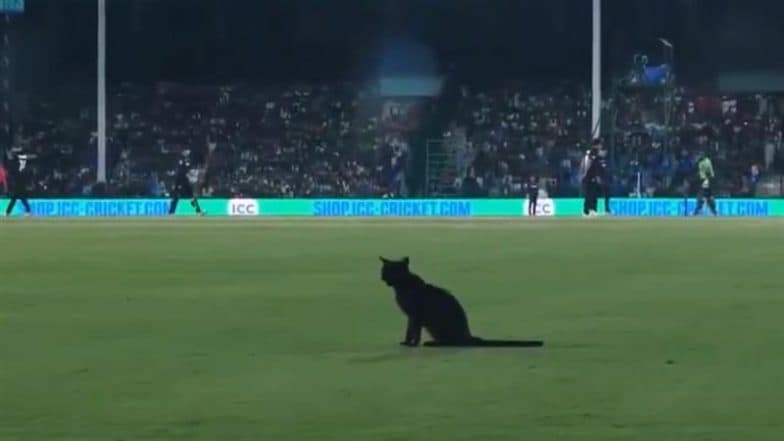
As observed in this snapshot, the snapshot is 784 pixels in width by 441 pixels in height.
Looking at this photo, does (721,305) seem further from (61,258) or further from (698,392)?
(61,258)

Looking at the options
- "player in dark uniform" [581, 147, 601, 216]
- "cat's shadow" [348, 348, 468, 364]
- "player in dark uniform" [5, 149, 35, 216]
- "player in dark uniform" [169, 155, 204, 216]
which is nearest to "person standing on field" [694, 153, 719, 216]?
"player in dark uniform" [581, 147, 601, 216]

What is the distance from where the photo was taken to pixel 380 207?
53.5 meters

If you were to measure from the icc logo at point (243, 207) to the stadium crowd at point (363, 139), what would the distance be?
129 inches

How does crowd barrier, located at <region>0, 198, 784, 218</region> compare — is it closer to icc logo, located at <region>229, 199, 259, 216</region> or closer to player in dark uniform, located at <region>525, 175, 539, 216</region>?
icc logo, located at <region>229, 199, 259, 216</region>

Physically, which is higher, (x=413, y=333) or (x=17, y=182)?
(x=17, y=182)

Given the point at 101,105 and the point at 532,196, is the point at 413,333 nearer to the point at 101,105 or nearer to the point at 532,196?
the point at 532,196

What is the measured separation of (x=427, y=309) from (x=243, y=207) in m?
41.8

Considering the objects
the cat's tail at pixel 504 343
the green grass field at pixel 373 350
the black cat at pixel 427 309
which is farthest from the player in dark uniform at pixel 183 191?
the black cat at pixel 427 309

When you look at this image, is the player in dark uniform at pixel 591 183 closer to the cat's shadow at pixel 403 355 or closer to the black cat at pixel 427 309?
the black cat at pixel 427 309

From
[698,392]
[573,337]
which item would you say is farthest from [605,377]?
[573,337]

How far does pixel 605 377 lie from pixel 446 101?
51.0 m

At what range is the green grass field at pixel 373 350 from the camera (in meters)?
9.45

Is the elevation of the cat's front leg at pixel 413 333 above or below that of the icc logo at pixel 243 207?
above

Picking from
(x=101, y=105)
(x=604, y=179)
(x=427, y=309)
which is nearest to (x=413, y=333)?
(x=427, y=309)
